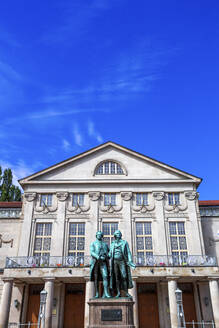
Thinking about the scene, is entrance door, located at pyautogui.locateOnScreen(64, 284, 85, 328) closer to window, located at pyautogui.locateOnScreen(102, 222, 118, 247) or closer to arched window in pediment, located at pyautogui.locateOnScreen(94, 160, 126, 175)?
window, located at pyautogui.locateOnScreen(102, 222, 118, 247)

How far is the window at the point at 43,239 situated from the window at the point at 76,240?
177cm

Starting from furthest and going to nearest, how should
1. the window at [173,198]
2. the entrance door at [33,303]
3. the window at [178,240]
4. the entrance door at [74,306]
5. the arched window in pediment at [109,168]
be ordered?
the arched window in pediment at [109,168], the window at [173,198], the window at [178,240], the entrance door at [33,303], the entrance door at [74,306]

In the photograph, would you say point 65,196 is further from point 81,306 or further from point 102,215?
point 81,306

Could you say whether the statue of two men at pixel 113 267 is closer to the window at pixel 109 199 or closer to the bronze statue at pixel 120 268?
the bronze statue at pixel 120 268

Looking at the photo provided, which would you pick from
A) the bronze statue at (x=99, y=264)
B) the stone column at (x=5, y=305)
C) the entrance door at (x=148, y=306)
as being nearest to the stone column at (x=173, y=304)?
the entrance door at (x=148, y=306)

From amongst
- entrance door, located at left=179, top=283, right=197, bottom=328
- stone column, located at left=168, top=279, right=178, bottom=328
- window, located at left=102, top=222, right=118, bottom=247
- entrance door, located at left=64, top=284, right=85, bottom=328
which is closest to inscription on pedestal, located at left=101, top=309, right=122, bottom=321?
stone column, located at left=168, top=279, right=178, bottom=328

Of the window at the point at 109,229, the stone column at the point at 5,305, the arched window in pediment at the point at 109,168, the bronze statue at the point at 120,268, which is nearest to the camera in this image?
the bronze statue at the point at 120,268

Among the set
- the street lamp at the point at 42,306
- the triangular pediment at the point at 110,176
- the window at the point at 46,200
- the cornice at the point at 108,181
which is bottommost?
the street lamp at the point at 42,306

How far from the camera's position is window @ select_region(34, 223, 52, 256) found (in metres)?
25.4

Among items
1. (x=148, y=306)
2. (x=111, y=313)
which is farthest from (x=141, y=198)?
(x=111, y=313)

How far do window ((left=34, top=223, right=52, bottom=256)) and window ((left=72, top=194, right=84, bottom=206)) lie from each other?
283cm

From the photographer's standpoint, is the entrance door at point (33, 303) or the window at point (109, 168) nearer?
the entrance door at point (33, 303)

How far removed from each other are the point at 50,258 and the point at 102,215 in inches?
218

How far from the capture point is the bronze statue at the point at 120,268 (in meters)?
11.3
